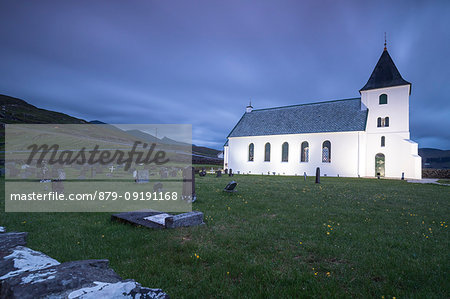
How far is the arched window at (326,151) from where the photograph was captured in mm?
30828

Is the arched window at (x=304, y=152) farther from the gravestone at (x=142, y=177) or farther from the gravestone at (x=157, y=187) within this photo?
the gravestone at (x=157, y=187)

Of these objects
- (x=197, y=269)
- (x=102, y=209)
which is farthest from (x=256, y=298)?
(x=102, y=209)

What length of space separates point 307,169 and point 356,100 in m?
12.3

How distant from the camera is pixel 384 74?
30.2m

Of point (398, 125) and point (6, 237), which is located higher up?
point (398, 125)

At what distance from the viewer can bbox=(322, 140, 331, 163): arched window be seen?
1214 inches

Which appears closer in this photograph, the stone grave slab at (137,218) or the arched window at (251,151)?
the stone grave slab at (137,218)

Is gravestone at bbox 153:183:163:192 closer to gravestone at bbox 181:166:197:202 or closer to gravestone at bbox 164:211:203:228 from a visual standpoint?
gravestone at bbox 181:166:197:202

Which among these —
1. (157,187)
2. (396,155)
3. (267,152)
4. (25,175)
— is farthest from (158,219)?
(396,155)

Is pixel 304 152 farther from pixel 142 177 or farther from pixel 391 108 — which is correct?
pixel 142 177

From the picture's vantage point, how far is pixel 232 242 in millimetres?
4707

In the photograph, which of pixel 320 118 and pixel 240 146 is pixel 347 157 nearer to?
pixel 320 118

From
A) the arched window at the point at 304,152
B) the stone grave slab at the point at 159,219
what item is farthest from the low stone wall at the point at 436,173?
the stone grave slab at the point at 159,219

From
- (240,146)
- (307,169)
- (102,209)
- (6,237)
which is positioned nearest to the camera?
(6,237)
